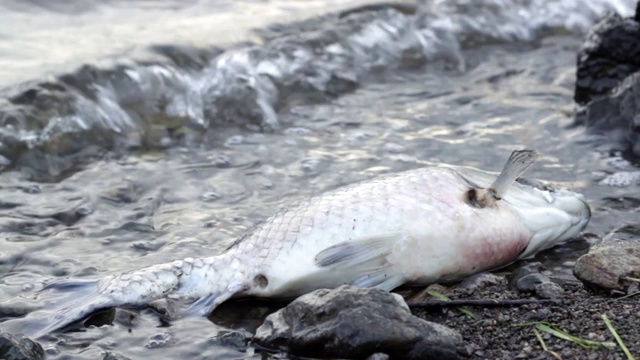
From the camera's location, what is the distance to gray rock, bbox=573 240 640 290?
182 inches

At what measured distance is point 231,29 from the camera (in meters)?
9.81

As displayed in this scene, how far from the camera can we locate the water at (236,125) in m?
5.48

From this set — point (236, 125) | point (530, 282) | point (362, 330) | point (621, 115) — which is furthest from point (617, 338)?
point (236, 125)

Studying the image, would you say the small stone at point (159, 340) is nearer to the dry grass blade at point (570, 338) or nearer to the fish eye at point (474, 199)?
the dry grass blade at point (570, 338)

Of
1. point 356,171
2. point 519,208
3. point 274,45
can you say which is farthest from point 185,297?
point 274,45

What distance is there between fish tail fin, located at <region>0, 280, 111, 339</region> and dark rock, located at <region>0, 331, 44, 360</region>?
0.29 m

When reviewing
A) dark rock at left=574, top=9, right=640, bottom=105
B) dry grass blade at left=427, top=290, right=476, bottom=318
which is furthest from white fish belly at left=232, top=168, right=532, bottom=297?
dark rock at left=574, top=9, right=640, bottom=105

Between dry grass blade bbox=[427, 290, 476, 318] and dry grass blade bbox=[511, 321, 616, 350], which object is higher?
dry grass blade bbox=[511, 321, 616, 350]

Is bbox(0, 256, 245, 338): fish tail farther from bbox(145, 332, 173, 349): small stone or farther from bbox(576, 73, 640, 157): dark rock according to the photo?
bbox(576, 73, 640, 157): dark rock

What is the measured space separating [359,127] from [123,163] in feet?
5.85

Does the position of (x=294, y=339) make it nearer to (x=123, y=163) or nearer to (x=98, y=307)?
(x=98, y=307)

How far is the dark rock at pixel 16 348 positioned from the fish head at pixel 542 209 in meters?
2.27

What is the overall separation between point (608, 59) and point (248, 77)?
2.97m

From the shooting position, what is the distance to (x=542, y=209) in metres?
5.20
